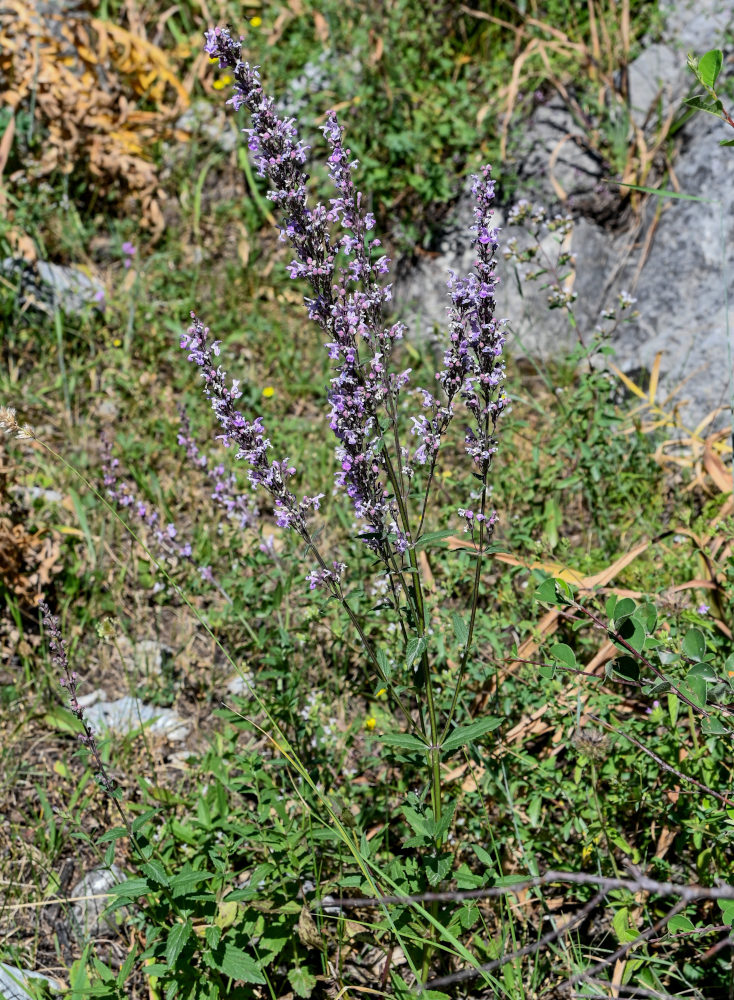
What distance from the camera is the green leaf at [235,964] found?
212 centimetres

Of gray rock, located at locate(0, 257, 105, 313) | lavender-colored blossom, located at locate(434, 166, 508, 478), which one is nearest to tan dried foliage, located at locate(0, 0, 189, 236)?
gray rock, located at locate(0, 257, 105, 313)

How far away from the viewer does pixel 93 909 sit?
2.75 m

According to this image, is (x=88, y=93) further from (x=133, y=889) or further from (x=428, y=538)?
(x=133, y=889)

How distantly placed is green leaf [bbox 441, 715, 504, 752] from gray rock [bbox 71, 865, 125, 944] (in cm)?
126

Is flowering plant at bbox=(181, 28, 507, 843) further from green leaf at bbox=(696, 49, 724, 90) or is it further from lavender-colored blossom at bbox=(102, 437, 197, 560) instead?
lavender-colored blossom at bbox=(102, 437, 197, 560)

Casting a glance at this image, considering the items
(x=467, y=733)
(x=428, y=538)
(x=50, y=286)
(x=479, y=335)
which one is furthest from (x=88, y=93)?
(x=467, y=733)

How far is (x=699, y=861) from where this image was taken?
90.7 inches

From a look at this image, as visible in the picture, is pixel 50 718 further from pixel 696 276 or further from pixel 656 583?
pixel 696 276

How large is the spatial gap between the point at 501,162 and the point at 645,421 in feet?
6.68

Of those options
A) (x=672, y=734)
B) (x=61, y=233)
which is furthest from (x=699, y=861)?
(x=61, y=233)

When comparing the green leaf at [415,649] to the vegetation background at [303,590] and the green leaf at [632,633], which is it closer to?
the vegetation background at [303,590]

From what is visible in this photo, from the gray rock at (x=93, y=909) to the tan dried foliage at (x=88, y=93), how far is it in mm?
4181

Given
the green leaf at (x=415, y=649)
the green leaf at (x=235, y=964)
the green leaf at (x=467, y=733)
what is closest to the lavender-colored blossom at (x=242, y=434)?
the green leaf at (x=415, y=649)

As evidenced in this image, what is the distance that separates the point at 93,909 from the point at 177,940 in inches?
31.8
